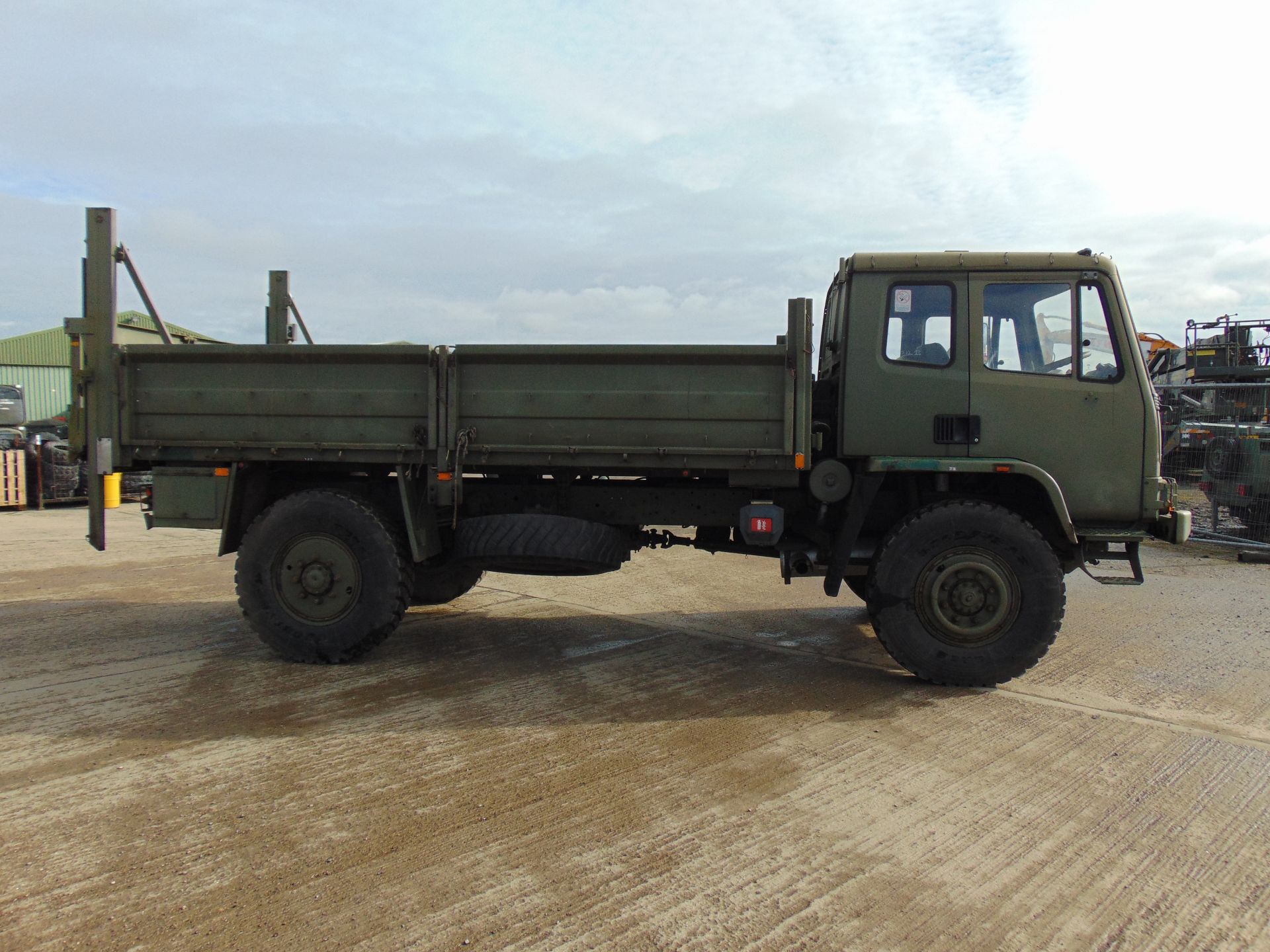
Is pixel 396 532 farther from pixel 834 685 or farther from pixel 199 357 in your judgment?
pixel 834 685

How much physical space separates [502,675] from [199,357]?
3000 mm

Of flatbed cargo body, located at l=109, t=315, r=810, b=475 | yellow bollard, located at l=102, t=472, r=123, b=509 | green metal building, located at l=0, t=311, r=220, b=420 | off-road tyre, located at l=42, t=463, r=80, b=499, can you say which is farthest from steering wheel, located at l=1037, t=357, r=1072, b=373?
green metal building, located at l=0, t=311, r=220, b=420

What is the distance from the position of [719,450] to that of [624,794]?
7.76 feet

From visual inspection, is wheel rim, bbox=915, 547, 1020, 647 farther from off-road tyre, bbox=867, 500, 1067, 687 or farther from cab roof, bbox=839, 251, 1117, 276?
cab roof, bbox=839, 251, 1117, 276

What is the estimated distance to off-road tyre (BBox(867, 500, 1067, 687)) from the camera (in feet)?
16.5

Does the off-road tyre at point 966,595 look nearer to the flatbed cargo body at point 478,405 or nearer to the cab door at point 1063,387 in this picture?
the cab door at point 1063,387

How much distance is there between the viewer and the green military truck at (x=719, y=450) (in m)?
5.12

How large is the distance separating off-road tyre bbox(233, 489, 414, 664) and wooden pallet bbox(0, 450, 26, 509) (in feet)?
44.6

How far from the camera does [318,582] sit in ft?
18.1

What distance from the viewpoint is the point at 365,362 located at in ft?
18.0

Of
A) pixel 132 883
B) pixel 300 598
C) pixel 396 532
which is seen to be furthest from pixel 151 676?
pixel 132 883

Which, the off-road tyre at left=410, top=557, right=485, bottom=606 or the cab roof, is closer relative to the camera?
the cab roof

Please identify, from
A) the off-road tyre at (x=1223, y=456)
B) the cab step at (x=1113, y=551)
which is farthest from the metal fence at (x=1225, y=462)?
the cab step at (x=1113, y=551)

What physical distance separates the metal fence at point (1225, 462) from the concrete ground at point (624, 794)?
17.2 ft
